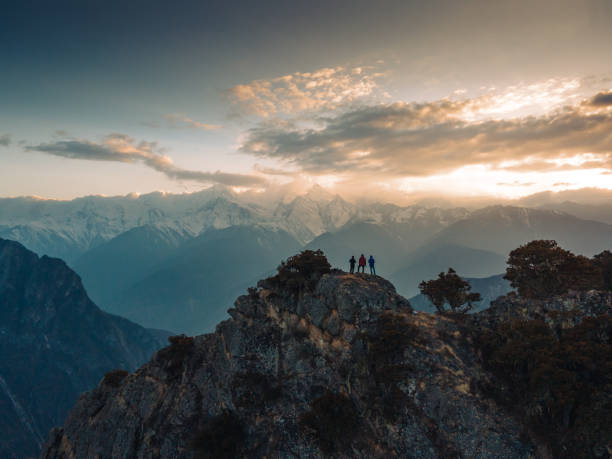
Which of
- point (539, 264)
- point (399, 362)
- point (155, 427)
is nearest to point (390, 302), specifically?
point (399, 362)

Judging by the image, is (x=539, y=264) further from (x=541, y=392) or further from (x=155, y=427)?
(x=155, y=427)

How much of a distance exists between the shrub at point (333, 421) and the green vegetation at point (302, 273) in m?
18.6

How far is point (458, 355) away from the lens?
133 feet

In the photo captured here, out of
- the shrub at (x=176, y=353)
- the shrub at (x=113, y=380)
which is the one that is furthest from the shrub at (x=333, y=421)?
the shrub at (x=113, y=380)

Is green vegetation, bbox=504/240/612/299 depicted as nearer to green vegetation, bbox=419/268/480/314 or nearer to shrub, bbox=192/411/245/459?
green vegetation, bbox=419/268/480/314

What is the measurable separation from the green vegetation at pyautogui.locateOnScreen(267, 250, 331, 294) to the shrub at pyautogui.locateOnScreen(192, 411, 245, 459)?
2167 centimetres

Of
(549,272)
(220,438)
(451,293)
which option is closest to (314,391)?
Answer: (220,438)

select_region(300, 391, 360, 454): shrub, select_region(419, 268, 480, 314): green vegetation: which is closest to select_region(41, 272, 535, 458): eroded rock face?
select_region(300, 391, 360, 454): shrub

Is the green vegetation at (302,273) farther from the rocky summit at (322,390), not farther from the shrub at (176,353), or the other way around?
the shrub at (176,353)

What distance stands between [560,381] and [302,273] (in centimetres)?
3734

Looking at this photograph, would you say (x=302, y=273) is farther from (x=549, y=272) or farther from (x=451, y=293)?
(x=549, y=272)

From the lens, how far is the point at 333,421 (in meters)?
38.6

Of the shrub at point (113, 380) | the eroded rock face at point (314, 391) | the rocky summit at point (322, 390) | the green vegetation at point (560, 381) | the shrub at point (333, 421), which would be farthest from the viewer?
the shrub at point (113, 380)

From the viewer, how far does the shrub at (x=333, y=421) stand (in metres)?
38.0
